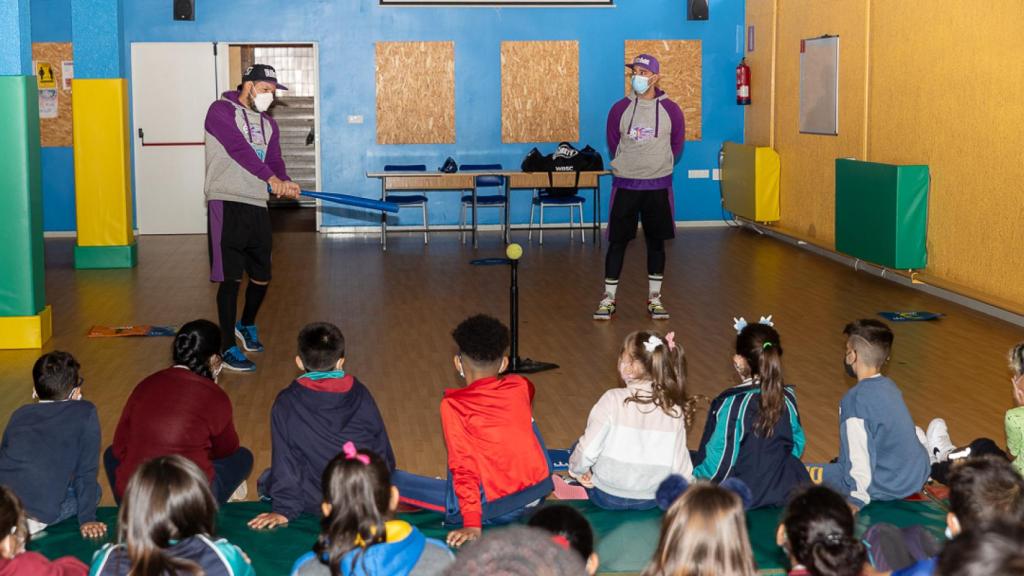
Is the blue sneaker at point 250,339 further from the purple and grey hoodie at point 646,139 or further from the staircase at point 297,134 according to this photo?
the staircase at point 297,134

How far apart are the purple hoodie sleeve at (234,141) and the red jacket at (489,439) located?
132 inches

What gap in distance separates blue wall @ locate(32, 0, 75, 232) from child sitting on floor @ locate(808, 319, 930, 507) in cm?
1161

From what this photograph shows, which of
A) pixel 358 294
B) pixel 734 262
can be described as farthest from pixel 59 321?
pixel 734 262

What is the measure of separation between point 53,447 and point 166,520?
1440 mm

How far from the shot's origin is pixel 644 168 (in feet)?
27.5

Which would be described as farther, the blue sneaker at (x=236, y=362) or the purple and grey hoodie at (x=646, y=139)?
the purple and grey hoodie at (x=646, y=139)

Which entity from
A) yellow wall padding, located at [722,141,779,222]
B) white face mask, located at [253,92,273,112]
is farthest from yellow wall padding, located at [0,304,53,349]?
yellow wall padding, located at [722,141,779,222]

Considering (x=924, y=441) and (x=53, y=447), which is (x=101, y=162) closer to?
(x=53, y=447)

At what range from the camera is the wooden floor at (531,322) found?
6.01 m

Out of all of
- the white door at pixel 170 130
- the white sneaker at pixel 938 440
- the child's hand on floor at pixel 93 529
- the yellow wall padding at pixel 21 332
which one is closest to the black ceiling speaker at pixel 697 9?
the white door at pixel 170 130

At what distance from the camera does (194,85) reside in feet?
46.0

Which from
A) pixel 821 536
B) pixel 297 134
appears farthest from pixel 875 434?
pixel 297 134

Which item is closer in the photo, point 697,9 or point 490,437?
point 490,437

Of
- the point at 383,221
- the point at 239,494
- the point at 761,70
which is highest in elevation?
the point at 761,70
